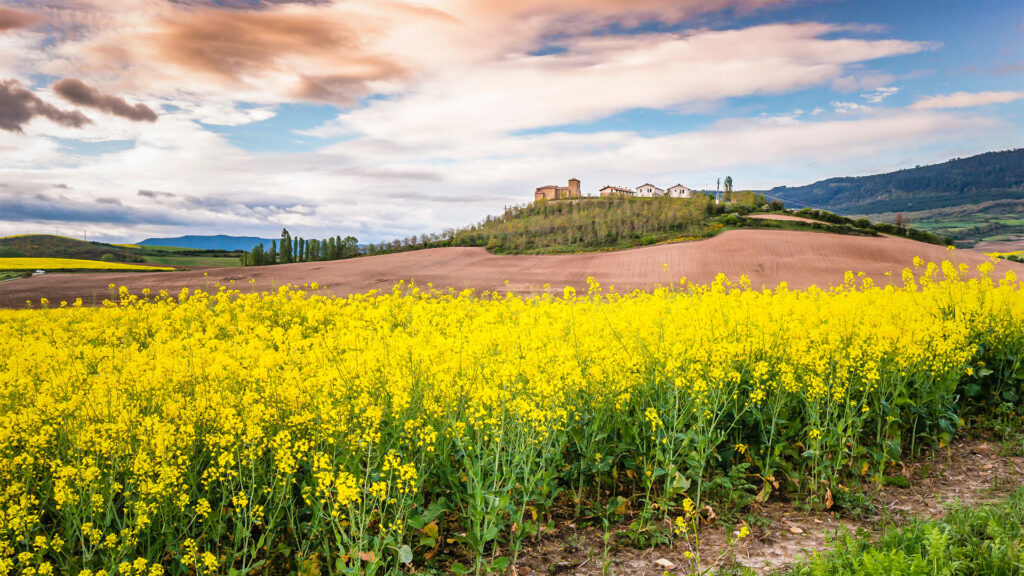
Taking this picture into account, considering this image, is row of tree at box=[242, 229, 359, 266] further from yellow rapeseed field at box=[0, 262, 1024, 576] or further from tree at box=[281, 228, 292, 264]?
yellow rapeseed field at box=[0, 262, 1024, 576]

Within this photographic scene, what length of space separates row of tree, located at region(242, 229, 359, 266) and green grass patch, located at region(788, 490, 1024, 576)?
193ft

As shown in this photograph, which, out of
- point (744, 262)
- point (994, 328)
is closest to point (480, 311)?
point (994, 328)

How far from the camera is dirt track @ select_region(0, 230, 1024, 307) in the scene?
34.1 m

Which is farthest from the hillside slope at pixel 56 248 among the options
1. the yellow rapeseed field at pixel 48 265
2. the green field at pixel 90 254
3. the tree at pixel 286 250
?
the tree at pixel 286 250

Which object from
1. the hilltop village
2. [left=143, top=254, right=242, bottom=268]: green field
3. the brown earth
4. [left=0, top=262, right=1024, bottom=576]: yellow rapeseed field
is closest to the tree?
[left=143, top=254, right=242, bottom=268]: green field

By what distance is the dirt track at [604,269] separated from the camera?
34.1 meters

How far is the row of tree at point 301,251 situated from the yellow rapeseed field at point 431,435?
170ft

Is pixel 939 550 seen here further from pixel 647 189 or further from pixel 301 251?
pixel 647 189

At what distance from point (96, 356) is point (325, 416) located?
14.9ft

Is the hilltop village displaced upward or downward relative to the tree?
upward

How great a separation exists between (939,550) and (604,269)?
37.2 m

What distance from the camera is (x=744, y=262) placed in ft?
139

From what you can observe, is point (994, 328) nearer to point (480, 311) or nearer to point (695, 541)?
point (695, 541)

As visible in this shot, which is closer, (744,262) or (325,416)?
(325,416)
